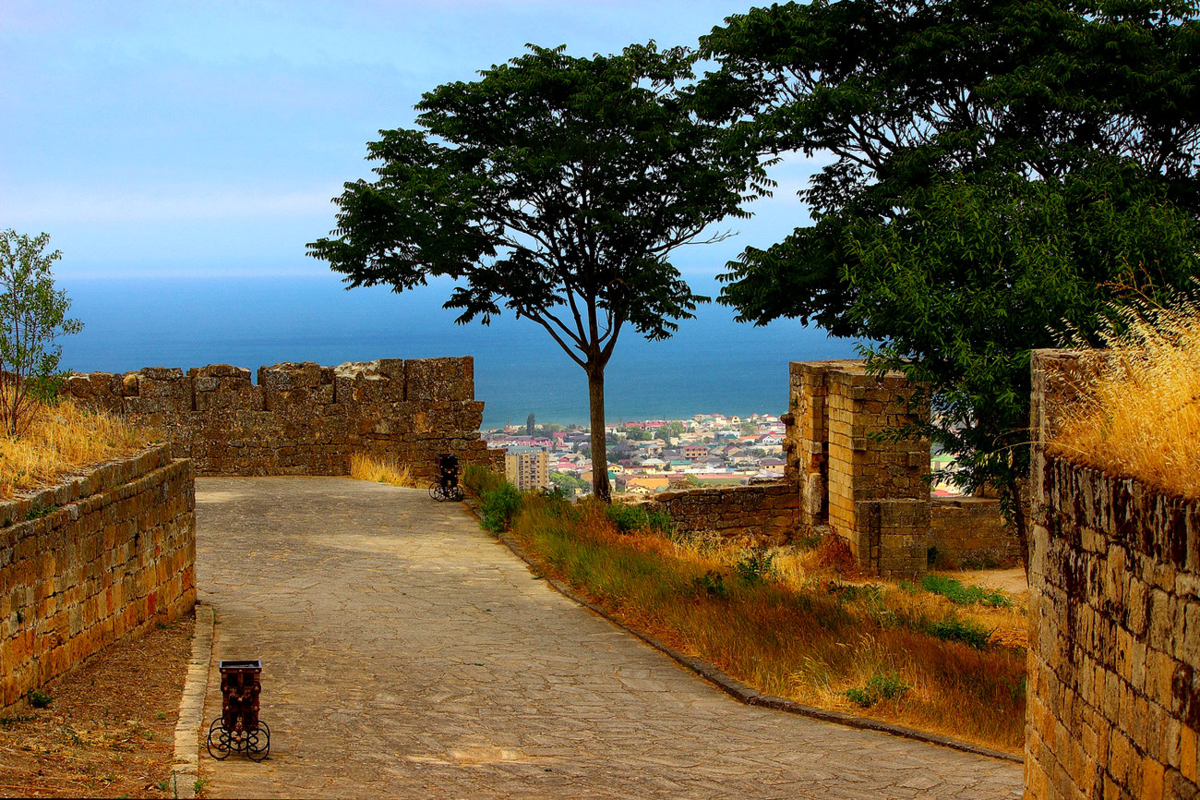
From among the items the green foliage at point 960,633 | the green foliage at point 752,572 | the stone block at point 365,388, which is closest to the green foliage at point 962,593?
the green foliage at point 752,572

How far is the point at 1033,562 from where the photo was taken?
21.4 ft

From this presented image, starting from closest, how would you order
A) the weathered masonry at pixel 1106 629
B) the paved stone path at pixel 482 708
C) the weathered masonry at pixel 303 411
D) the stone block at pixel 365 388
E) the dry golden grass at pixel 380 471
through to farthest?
the weathered masonry at pixel 1106 629
the paved stone path at pixel 482 708
the weathered masonry at pixel 303 411
the dry golden grass at pixel 380 471
the stone block at pixel 365 388

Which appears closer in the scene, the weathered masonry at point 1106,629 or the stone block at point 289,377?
the weathered masonry at point 1106,629

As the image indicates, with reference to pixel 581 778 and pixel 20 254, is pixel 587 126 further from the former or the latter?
pixel 581 778

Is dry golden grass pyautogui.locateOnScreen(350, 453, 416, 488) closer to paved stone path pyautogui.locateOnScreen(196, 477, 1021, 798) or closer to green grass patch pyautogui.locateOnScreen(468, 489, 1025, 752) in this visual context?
green grass patch pyautogui.locateOnScreen(468, 489, 1025, 752)

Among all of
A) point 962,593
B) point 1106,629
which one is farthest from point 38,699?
point 962,593

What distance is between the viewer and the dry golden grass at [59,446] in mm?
7715

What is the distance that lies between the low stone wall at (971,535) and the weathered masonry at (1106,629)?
13378 mm

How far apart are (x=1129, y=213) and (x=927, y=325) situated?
2.74 metres

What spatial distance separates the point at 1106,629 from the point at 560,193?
651 inches

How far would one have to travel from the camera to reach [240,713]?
21.4 ft

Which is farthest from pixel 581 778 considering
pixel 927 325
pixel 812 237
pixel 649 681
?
pixel 812 237

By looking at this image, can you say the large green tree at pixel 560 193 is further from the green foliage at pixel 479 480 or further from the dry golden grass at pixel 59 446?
the dry golden grass at pixel 59 446

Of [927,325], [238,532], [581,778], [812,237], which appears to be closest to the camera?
[581,778]
